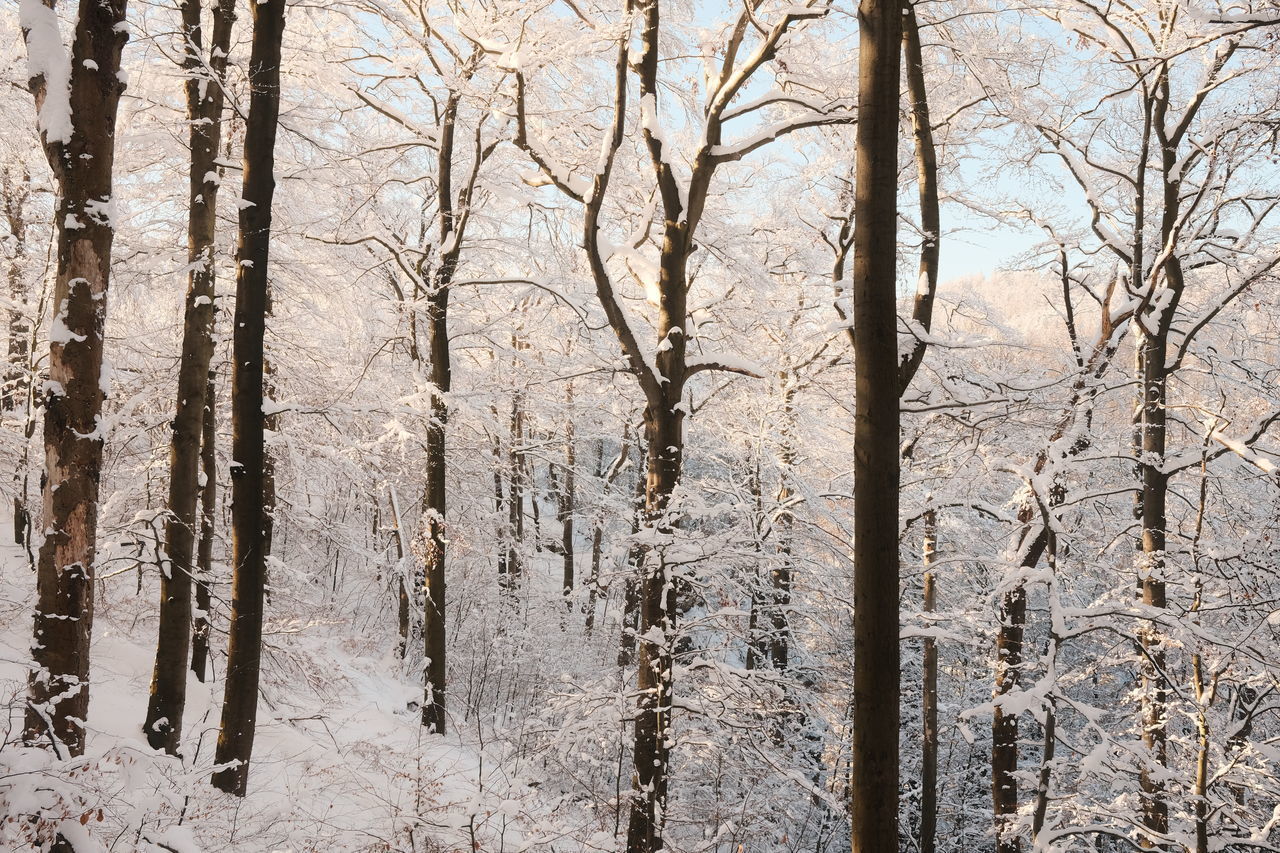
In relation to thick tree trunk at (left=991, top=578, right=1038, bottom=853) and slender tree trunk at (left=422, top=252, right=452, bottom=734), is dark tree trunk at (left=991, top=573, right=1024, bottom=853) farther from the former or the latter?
slender tree trunk at (left=422, top=252, right=452, bottom=734)

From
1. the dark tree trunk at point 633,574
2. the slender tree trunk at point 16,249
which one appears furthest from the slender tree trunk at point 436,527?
the slender tree trunk at point 16,249

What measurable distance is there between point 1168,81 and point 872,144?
837 centimetres

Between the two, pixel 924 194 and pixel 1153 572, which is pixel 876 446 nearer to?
pixel 924 194

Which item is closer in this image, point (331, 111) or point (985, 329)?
point (331, 111)

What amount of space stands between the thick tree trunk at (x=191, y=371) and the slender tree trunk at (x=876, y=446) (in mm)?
6911

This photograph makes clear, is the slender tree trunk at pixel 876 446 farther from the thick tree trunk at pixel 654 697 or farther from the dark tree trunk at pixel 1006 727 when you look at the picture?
the dark tree trunk at pixel 1006 727

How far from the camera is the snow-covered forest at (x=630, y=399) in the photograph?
4.57 meters

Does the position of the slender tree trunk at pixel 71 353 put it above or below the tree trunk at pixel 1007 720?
above

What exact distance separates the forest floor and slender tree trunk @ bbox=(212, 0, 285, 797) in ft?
1.30

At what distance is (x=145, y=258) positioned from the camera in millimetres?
8367

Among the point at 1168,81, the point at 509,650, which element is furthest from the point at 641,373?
the point at 509,650

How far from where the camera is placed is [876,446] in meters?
4.40

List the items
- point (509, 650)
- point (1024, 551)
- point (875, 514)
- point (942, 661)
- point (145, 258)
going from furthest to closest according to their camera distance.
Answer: point (942, 661) < point (509, 650) < point (1024, 551) < point (145, 258) < point (875, 514)

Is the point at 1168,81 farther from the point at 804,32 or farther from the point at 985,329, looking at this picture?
the point at 804,32
